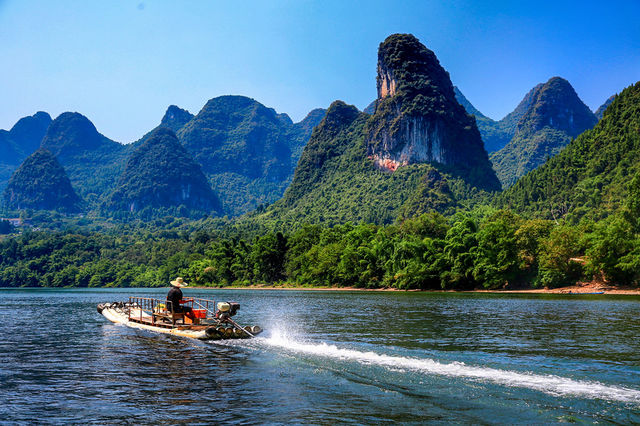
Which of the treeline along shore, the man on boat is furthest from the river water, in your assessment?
the treeline along shore

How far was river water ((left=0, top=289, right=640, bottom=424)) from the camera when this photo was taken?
1423cm

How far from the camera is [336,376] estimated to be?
63.5ft

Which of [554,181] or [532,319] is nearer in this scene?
[532,319]

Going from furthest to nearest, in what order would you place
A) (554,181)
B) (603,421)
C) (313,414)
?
(554,181) < (313,414) < (603,421)

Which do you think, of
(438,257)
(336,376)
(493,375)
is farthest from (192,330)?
(438,257)

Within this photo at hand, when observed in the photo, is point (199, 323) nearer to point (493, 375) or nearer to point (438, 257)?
point (493, 375)

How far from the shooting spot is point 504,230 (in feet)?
281

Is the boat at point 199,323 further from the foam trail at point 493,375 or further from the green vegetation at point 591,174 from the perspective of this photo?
the green vegetation at point 591,174

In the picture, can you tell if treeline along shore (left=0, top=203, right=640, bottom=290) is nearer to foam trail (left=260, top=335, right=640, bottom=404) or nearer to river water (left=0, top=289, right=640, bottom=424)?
river water (left=0, top=289, right=640, bottom=424)

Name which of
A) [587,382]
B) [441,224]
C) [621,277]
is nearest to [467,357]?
[587,382]

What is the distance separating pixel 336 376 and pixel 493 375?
5.57 m

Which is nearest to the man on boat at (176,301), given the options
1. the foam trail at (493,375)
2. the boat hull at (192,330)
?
the boat hull at (192,330)

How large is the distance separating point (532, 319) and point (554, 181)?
132 m

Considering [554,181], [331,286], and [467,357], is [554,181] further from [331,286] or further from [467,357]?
[467,357]
